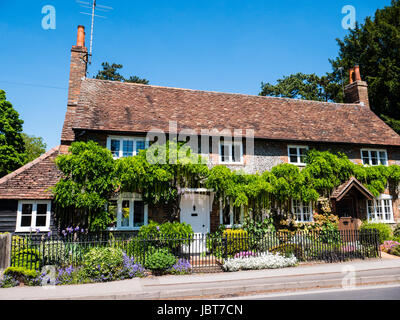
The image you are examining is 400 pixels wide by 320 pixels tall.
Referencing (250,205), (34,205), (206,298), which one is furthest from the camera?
(250,205)

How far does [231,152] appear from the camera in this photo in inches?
651

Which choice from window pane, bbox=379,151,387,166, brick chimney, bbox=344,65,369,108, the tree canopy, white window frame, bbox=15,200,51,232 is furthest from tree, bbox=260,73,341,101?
white window frame, bbox=15,200,51,232

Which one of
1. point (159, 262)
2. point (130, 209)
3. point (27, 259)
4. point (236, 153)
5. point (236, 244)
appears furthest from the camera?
point (236, 153)

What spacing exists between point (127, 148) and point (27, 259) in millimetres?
6958

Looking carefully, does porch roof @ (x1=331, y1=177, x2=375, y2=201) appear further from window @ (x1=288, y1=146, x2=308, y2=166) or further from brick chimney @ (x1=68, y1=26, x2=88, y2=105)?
brick chimney @ (x1=68, y1=26, x2=88, y2=105)

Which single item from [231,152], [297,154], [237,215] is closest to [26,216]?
[237,215]

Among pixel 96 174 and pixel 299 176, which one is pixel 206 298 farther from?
pixel 299 176

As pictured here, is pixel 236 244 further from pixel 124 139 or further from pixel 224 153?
pixel 124 139

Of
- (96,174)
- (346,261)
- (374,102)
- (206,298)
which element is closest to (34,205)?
(96,174)

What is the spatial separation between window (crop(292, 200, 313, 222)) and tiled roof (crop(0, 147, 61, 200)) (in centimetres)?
1275

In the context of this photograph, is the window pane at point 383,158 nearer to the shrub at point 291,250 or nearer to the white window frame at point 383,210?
the white window frame at point 383,210

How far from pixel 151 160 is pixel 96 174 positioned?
2444 mm

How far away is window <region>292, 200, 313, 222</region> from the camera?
16.9m
